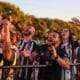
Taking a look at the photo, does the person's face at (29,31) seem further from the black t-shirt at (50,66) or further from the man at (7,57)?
the man at (7,57)

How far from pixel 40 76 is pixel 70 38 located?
39.0 inches

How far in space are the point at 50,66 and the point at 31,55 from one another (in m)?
0.44

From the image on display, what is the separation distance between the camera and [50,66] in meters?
5.83

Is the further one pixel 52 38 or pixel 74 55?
pixel 74 55

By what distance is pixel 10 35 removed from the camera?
6.00 meters

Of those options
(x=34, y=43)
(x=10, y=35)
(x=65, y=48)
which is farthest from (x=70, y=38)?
(x=10, y=35)

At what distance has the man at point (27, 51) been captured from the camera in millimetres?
6048

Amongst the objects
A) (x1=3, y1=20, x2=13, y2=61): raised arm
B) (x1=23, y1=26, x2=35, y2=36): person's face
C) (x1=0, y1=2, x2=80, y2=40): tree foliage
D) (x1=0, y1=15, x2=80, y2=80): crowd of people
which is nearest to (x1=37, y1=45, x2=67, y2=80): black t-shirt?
(x1=0, y1=15, x2=80, y2=80): crowd of people

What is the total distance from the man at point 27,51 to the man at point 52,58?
145 mm

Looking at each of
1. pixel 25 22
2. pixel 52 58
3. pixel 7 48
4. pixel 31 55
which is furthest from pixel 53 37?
pixel 25 22

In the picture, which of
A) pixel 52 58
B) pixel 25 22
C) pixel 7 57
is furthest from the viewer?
pixel 25 22

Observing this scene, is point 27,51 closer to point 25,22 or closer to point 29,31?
point 29,31

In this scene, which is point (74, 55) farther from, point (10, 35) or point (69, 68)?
point (10, 35)

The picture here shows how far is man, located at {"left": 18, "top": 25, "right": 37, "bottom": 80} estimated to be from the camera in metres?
6.05
